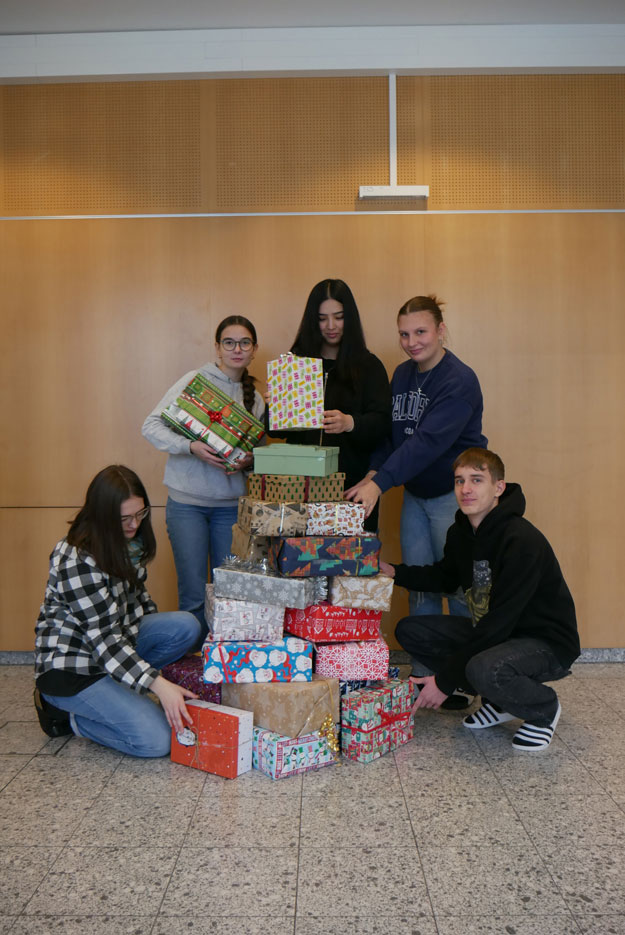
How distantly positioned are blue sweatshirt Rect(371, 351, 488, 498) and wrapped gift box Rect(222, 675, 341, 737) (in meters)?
0.82

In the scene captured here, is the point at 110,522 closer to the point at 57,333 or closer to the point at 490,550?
the point at 490,550

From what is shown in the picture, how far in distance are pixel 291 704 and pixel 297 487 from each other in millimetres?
742

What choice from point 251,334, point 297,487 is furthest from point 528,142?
point 297,487

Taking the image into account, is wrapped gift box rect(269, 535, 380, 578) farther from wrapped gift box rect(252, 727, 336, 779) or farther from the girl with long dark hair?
wrapped gift box rect(252, 727, 336, 779)

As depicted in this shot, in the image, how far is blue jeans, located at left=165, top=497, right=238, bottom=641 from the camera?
127 inches

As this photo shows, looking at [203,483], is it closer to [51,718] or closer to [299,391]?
[299,391]

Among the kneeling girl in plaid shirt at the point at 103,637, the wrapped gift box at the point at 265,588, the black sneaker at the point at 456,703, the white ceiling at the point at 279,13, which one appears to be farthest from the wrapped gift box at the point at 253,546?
the white ceiling at the point at 279,13

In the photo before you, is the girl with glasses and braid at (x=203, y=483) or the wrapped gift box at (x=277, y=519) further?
the girl with glasses and braid at (x=203, y=483)

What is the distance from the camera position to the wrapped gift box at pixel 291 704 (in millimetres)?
2512

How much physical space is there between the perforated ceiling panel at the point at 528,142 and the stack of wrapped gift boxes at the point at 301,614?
1698 millimetres

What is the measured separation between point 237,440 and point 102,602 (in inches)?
33.2

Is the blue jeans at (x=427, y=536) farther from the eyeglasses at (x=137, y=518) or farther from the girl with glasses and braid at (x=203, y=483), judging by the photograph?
the eyeglasses at (x=137, y=518)

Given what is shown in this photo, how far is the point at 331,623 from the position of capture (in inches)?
107

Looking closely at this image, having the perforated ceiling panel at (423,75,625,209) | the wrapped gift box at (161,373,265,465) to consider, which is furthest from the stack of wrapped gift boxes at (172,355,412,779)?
the perforated ceiling panel at (423,75,625,209)
